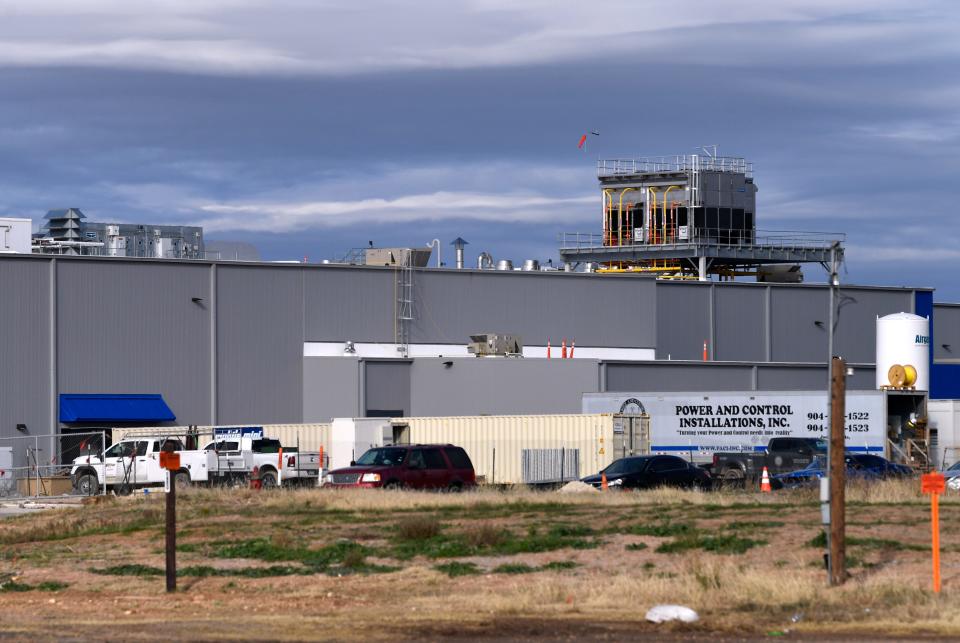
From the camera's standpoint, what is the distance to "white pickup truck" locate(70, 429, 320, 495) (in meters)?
46.1

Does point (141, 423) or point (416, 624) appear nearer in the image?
point (416, 624)

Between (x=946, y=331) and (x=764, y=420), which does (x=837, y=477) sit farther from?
(x=946, y=331)

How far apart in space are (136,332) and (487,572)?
39.3 meters

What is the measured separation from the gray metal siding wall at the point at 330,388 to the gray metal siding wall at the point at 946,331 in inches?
1473

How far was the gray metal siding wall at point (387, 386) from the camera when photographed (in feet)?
192

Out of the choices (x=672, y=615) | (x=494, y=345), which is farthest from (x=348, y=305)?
(x=672, y=615)

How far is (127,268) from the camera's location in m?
57.5

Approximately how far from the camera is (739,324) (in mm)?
70562

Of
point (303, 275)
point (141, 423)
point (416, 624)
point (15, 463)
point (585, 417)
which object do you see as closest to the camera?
point (416, 624)

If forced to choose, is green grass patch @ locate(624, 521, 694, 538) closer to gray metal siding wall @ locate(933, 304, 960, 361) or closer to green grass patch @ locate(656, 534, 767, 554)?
green grass patch @ locate(656, 534, 767, 554)

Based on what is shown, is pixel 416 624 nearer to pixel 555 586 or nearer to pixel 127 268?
pixel 555 586

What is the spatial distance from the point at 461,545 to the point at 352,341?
38.9 meters

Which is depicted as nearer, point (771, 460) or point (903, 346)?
point (771, 460)

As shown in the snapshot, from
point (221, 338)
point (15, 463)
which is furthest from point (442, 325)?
point (15, 463)
